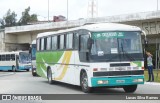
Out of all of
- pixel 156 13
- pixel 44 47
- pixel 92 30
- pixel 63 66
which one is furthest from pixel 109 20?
pixel 92 30

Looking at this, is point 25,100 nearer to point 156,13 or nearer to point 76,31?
point 76,31

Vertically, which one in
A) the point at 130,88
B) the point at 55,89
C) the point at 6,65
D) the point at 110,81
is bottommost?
the point at 6,65

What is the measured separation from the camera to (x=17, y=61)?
5306 cm

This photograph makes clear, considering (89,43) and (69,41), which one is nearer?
(89,43)

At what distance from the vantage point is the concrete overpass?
47.9 m

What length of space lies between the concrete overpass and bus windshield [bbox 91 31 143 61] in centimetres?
2905

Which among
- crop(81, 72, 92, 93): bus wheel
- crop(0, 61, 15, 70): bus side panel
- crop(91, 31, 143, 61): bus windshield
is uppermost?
crop(91, 31, 143, 61): bus windshield

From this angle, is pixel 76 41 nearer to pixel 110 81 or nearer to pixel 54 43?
pixel 110 81

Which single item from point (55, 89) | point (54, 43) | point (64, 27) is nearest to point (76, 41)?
point (55, 89)

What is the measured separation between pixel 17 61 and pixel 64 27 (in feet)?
31.6

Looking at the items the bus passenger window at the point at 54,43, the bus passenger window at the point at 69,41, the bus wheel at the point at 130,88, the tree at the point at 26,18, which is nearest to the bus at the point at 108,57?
the bus wheel at the point at 130,88

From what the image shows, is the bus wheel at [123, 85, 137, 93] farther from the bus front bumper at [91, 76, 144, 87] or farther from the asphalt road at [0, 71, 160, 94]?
the bus front bumper at [91, 76, 144, 87]

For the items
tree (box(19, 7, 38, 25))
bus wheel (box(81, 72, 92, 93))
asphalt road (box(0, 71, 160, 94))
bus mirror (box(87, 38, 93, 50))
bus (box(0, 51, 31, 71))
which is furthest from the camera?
tree (box(19, 7, 38, 25))

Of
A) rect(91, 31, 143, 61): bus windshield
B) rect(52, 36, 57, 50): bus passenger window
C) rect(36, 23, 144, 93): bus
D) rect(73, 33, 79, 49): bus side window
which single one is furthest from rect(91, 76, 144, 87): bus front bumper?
rect(52, 36, 57, 50): bus passenger window
